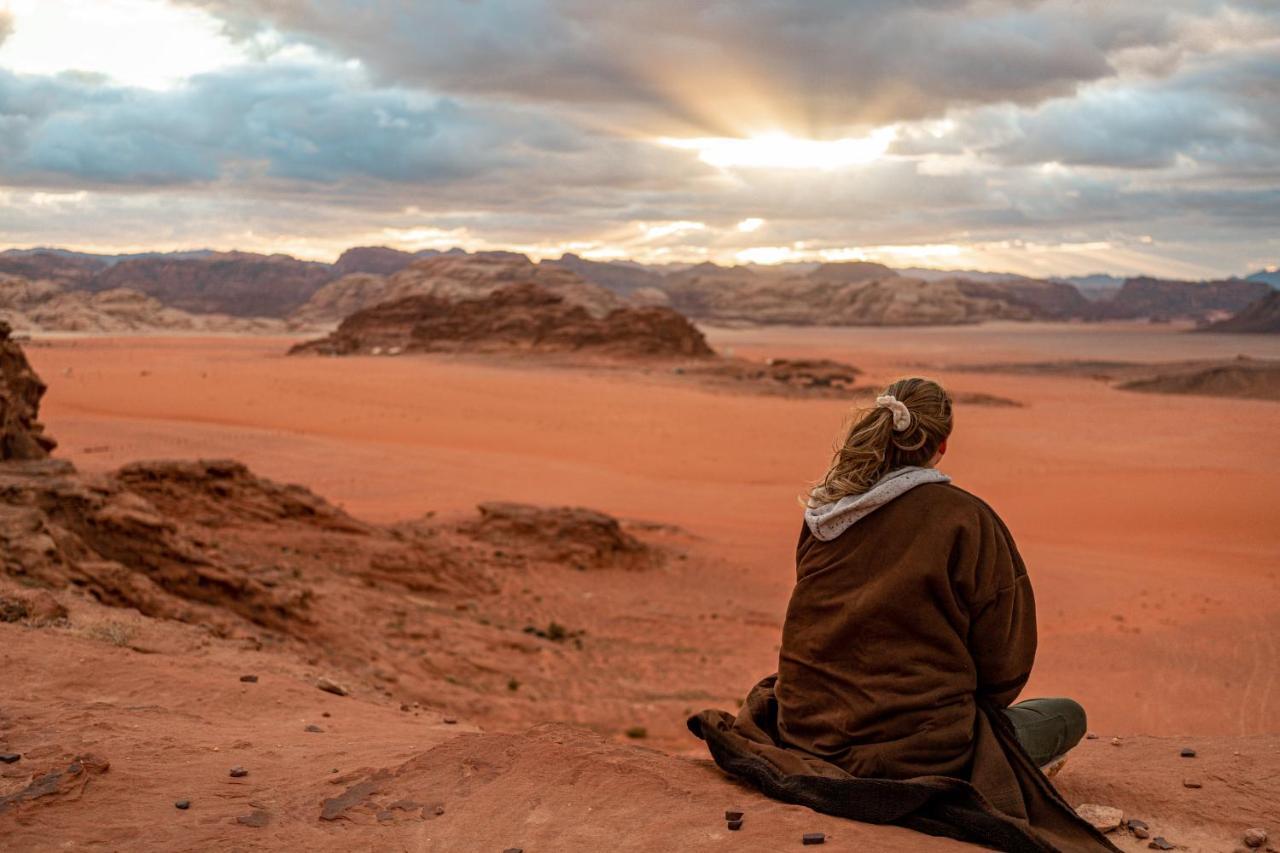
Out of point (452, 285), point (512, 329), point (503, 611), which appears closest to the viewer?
point (503, 611)

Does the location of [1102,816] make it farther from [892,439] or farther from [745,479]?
[745,479]

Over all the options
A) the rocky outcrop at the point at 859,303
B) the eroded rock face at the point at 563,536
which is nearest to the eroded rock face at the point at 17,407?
the eroded rock face at the point at 563,536

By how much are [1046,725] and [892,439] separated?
46.6 inches

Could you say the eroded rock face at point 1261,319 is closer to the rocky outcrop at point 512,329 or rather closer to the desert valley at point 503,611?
the rocky outcrop at point 512,329

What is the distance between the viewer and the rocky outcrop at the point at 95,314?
103312mm

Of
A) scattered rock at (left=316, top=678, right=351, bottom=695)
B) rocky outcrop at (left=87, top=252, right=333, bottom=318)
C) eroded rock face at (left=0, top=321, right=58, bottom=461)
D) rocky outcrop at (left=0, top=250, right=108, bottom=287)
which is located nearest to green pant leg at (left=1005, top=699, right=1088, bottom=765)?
scattered rock at (left=316, top=678, right=351, bottom=695)

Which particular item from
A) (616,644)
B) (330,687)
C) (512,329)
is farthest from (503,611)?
(512,329)

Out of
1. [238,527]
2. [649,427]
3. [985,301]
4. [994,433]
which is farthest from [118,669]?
[985,301]

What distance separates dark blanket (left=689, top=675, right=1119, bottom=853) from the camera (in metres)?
3.23

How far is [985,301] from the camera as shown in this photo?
16900 cm

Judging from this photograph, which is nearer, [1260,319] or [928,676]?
[928,676]

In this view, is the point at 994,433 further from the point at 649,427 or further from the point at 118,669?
the point at 118,669

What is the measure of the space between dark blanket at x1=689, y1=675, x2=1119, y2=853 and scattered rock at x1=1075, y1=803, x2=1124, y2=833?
41cm

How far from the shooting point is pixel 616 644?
10414 mm
